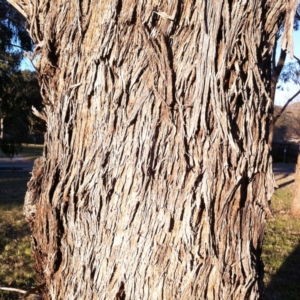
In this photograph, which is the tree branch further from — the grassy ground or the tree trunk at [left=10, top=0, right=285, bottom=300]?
the grassy ground

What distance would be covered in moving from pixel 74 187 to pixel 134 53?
0.51 meters

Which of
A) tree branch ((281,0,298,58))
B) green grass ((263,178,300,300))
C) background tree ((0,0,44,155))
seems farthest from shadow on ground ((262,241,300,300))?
background tree ((0,0,44,155))

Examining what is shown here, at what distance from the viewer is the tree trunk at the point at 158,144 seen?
1.51 meters

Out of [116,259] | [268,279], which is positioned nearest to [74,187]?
[116,259]

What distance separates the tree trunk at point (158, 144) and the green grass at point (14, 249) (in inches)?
135

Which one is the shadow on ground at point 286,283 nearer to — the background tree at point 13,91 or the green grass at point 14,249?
the green grass at point 14,249

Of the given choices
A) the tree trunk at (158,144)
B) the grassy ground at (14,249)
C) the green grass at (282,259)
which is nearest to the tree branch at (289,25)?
the tree trunk at (158,144)

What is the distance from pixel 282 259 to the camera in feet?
21.5

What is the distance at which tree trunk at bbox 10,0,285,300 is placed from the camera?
4.96 ft

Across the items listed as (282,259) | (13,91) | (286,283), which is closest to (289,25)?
(286,283)

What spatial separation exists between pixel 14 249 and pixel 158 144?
535 centimetres

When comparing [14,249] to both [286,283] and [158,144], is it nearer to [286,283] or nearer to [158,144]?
[286,283]

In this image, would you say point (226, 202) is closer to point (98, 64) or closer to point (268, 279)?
point (98, 64)

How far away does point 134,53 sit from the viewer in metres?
1.53
